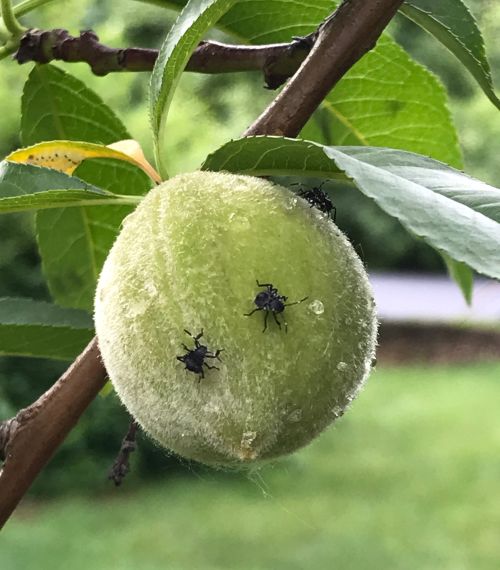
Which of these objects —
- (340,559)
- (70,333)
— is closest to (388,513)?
(340,559)

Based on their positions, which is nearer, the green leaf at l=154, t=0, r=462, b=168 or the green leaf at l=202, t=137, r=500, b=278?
the green leaf at l=202, t=137, r=500, b=278

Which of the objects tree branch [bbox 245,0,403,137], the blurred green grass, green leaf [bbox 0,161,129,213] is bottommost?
the blurred green grass

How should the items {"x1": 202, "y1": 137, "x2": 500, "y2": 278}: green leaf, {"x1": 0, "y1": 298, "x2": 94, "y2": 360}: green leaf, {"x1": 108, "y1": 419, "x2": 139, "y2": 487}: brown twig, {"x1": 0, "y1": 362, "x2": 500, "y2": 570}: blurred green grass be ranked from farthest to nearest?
{"x1": 0, "y1": 362, "x2": 500, "y2": 570}: blurred green grass < {"x1": 0, "y1": 298, "x2": 94, "y2": 360}: green leaf < {"x1": 108, "y1": 419, "x2": 139, "y2": 487}: brown twig < {"x1": 202, "y1": 137, "x2": 500, "y2": 278}: green leaf

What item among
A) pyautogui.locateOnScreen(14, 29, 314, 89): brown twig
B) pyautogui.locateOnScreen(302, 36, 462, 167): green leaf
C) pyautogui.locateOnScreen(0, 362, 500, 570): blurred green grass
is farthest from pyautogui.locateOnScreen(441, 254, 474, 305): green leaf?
pyautogui.locateOnScreen(0, 362, 500, 570): blurred green grass

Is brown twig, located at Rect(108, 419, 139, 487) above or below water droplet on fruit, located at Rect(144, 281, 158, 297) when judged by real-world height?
below

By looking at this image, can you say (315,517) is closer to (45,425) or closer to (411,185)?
(45,425)

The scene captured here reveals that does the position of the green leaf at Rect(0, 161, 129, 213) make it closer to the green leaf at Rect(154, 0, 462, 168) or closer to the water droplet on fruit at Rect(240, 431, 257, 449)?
the water droplet on fruit at Rect(240, 431, 257, 449)
